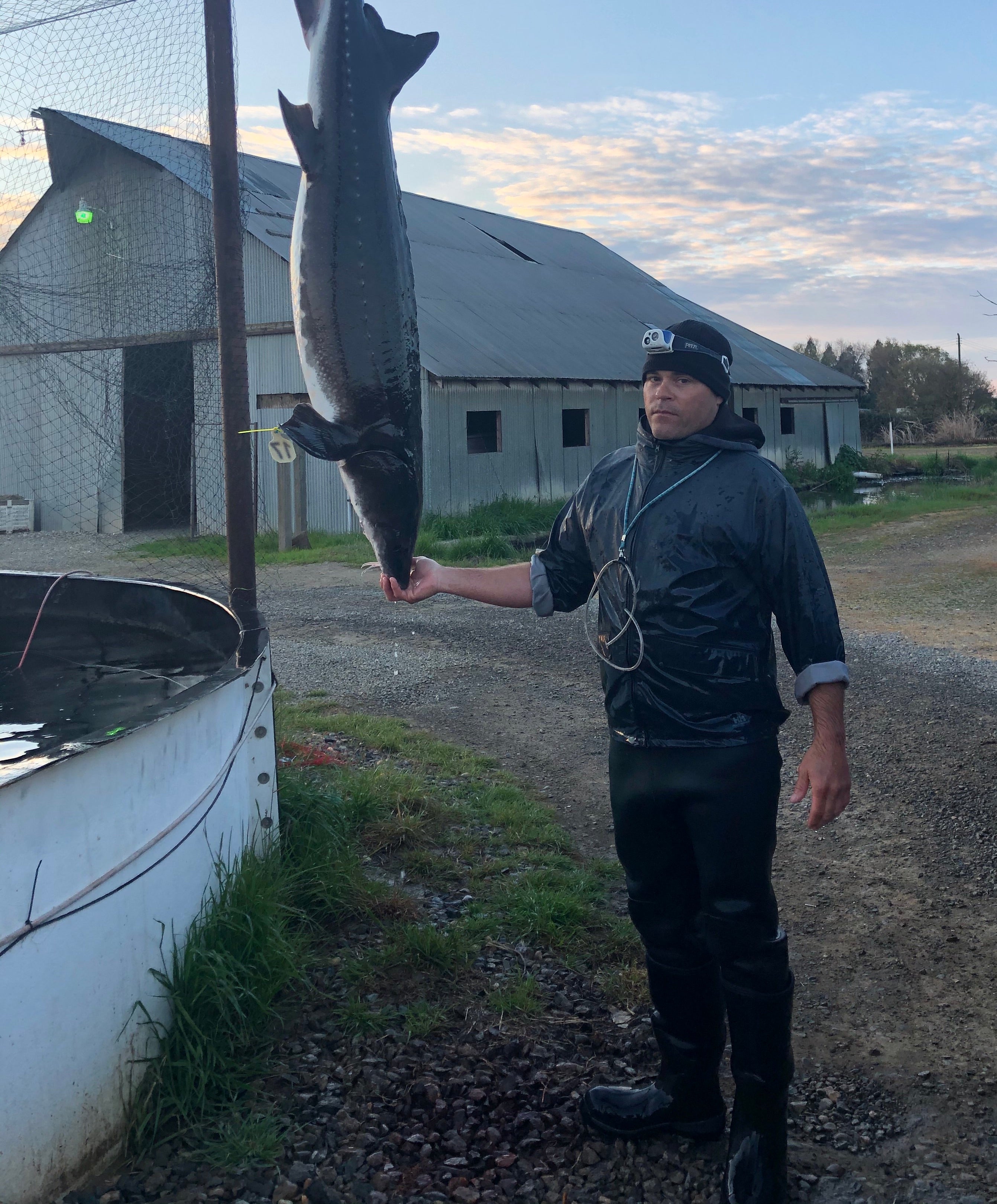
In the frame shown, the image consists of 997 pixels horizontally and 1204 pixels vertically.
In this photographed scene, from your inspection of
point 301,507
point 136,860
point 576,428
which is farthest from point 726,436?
point 576,428

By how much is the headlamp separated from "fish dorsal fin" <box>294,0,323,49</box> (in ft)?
3.30

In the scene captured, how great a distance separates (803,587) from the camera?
2648 millimetres

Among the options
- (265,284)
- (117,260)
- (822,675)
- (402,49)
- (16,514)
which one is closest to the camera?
(402,49)

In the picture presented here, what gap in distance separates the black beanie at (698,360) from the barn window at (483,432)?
15471 millimetres

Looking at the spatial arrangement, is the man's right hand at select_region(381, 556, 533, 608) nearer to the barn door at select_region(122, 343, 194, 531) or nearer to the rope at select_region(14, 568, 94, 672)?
the rope at select_region(14, 568, 94, 672)

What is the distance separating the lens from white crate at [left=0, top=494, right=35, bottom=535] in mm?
19109

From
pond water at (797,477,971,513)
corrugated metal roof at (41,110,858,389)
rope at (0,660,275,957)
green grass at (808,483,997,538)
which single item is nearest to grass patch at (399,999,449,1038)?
rope at (0,660,275,957)

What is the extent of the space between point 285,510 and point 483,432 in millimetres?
4641

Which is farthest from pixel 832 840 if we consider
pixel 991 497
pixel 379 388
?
pixel 991 497

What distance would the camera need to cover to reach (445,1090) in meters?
3.17

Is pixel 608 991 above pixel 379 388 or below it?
below

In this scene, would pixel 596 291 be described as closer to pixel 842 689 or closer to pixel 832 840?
pixel 832 840

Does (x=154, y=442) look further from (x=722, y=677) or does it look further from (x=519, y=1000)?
(x=722, y=677)

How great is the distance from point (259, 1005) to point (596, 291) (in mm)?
23496
